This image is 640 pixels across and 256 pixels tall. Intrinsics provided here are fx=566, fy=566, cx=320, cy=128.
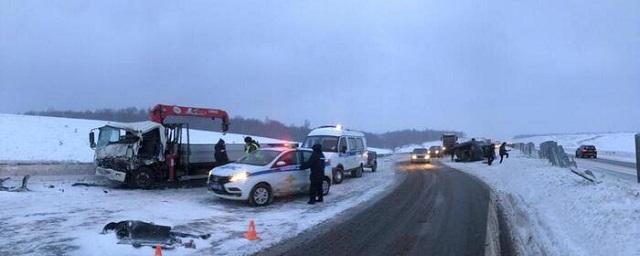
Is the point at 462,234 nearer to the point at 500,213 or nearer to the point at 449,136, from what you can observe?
the point at 500,213

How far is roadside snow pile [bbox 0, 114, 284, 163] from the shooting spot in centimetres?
3741

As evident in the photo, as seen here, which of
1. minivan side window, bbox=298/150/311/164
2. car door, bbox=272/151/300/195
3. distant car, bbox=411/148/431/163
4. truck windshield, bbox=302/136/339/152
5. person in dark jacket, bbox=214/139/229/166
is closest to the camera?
car door, bbox=272/151/300/195

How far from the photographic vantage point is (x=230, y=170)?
1573cm

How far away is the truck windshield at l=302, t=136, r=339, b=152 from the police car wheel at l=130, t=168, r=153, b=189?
25.6 feet

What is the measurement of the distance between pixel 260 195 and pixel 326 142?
31.1 feet

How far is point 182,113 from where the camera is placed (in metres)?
22.1

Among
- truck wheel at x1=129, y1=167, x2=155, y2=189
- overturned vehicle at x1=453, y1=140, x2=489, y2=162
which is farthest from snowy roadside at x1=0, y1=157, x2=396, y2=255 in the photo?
overturned vehicle at x1=453, y1=140, x2=489, y2=162

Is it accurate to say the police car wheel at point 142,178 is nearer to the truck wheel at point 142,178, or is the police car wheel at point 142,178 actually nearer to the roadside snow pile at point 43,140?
the truck wheel at point 142,178

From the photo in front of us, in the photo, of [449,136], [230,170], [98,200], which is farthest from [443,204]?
[449,136]

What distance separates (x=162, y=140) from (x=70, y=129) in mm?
37242

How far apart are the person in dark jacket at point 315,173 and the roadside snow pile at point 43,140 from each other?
22.3 metres

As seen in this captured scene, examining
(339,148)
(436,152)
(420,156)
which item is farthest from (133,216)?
(436,152)

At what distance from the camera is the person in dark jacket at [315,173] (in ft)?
52.8

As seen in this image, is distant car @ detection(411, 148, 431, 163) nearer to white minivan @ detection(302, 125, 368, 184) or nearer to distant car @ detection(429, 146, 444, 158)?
distant car @ detection(429, 146, 444, 158)
